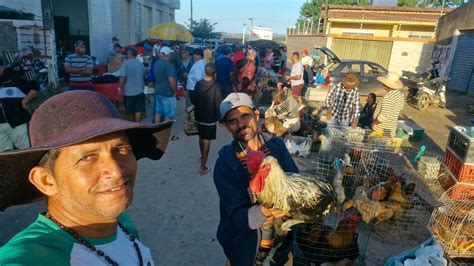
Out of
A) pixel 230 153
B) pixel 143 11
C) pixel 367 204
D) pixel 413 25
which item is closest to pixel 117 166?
pixel 230 153

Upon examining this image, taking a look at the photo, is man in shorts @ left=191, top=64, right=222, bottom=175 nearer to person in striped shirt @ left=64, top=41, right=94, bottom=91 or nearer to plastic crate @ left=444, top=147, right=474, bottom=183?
person in striped shirt @ left=64, top=41, right=94, bottom=91

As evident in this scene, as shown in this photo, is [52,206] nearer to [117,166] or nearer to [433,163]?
[117,166]

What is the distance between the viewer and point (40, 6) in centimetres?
1203

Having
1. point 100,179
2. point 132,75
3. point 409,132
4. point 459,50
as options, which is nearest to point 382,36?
point 459,50

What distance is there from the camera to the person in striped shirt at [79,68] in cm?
708

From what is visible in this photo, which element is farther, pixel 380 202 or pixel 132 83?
pixel 132 83

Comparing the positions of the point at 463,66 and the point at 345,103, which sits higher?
the point at 463,66

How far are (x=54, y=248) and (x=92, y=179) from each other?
0.28m

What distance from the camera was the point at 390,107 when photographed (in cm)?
629

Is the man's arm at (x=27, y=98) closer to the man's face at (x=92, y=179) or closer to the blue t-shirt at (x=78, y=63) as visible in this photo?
the blue t-shirt at (x=78, y=63)

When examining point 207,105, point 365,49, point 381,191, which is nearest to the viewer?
point 381,191

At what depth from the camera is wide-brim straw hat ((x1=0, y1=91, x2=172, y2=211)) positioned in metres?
1.12

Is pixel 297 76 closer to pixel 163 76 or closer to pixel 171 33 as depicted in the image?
pixel 163 76

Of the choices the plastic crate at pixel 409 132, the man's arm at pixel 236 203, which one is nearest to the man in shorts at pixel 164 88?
the man's arm at pixel 236 203
